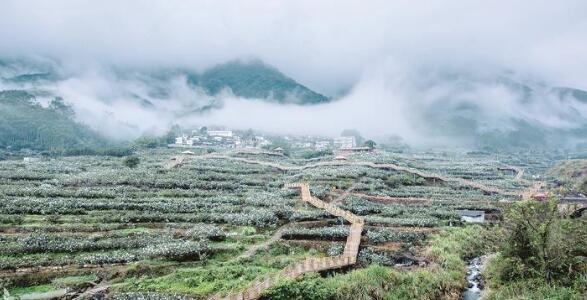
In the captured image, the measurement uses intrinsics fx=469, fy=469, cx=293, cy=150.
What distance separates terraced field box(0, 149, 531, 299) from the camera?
3284 centimetres

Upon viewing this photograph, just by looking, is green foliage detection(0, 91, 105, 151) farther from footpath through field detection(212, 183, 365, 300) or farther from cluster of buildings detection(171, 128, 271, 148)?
footpath through field detection(212, 183, 365, 300)

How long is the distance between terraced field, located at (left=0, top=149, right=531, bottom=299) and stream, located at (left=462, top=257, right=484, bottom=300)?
3943 mm

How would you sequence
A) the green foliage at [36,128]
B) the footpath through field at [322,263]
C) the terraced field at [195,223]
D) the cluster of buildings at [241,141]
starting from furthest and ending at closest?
1. the cluster of buildings at [241,141]
2. the green foliage at [36,128]
3. the terraced field at [195,223]
4. the footpath through field at [322,263]

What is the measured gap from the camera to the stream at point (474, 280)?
3381cm

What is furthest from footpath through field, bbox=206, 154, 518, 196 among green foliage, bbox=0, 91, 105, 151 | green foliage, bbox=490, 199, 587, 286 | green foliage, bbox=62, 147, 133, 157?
green foliage, bbox=0, 91, 105, 151

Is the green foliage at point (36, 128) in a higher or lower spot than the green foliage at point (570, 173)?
higher

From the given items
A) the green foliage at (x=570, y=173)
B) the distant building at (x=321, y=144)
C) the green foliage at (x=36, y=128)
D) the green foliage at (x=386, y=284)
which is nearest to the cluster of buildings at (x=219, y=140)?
the distant building at (x=321, y=144)

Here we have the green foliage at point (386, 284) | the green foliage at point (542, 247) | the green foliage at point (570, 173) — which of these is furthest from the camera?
the green foliage at point (570, 173)

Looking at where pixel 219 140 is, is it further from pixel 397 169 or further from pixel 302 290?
pixel 302 290

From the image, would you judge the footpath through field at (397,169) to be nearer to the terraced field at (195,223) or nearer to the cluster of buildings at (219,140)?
the terraced field at (195,223)

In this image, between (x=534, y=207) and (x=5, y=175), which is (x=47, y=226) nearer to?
(x=5, y=175)

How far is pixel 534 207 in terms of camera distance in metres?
32.6

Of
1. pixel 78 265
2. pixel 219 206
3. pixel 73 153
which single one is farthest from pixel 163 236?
pixel 73 153

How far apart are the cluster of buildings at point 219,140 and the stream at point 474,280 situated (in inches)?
4630
